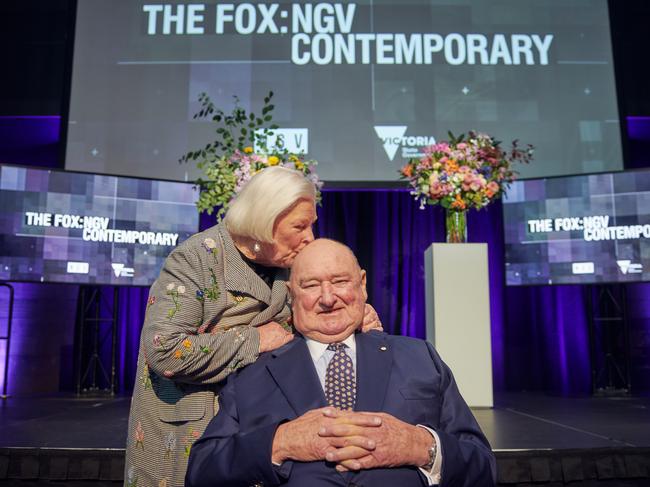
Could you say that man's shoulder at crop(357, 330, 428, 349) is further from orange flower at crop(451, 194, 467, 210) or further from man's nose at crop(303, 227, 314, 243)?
orange flower at crop(451, 194, 467, 210)

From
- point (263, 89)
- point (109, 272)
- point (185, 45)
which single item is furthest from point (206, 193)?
point (185, 45)

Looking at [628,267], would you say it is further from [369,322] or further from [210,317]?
[210,317]

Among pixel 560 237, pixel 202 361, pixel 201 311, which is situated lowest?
pixel 202 361

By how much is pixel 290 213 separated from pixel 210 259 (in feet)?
0.79

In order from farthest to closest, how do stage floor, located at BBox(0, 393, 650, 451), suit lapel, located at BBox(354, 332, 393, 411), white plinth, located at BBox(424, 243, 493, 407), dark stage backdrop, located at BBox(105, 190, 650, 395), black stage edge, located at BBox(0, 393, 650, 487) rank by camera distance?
dark stage backdrop, located at BBox(105, 190, 650, 395) < white plinth, located at BBox(424, 243, 493, 407) < stage floor, located at BBox(0, 393, 650, 451) < black stage edge, located at BBox(0, 393, 650, 487) < suit lapel, located at BBox(354, 332, 393, 411)

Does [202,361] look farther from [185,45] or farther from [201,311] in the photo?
[185,45]

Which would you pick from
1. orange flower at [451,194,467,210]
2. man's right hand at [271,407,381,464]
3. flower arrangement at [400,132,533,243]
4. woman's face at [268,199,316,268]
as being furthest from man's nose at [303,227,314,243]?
orange flower at [451,194,467,210]

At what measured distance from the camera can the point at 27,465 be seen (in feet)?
8.13

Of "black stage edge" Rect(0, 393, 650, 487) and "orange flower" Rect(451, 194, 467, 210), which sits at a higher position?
"orange flower" Rect(451, 194, 467, 210)

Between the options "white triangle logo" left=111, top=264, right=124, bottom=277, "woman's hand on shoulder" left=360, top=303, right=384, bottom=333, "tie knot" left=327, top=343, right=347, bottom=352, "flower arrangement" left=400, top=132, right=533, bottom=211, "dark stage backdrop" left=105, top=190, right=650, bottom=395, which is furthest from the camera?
"dark stage backdrop" left=105, top=190, right=650, bottom=395

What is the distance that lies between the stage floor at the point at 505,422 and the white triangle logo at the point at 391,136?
224 cm

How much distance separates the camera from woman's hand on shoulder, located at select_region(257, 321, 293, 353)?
4.99 feet

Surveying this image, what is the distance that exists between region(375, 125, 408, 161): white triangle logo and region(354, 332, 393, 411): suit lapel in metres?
4.01

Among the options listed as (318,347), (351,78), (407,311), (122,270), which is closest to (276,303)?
(318,347)
